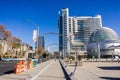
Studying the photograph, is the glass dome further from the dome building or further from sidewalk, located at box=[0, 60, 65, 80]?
sidewalk, located at box=[0, 60, 65, 80]

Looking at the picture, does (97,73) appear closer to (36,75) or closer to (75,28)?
(36,75)

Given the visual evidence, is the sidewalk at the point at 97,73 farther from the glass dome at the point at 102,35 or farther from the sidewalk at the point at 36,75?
the glass dome at the point at 102,35

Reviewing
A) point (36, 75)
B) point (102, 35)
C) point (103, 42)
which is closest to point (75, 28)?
point (103, 42)

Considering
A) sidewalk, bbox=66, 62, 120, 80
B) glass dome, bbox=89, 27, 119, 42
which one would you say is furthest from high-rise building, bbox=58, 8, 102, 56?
sidewalk, bbox=66, 62, 120, 80

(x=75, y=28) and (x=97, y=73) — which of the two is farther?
(x=75, y=28)

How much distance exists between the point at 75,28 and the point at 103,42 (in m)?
29.1

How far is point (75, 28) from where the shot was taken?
474ft

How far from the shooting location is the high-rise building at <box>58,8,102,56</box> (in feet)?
488

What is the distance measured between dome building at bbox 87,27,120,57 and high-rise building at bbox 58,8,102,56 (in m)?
8.07

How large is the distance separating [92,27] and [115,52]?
39.9 m

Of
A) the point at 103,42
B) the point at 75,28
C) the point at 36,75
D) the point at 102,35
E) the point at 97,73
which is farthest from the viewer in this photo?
the point at 102,35

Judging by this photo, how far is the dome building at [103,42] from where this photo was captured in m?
158

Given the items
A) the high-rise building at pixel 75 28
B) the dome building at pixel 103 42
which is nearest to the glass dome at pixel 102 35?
the dome building at pixel 103 42

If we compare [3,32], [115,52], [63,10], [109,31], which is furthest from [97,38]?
[3,32]
